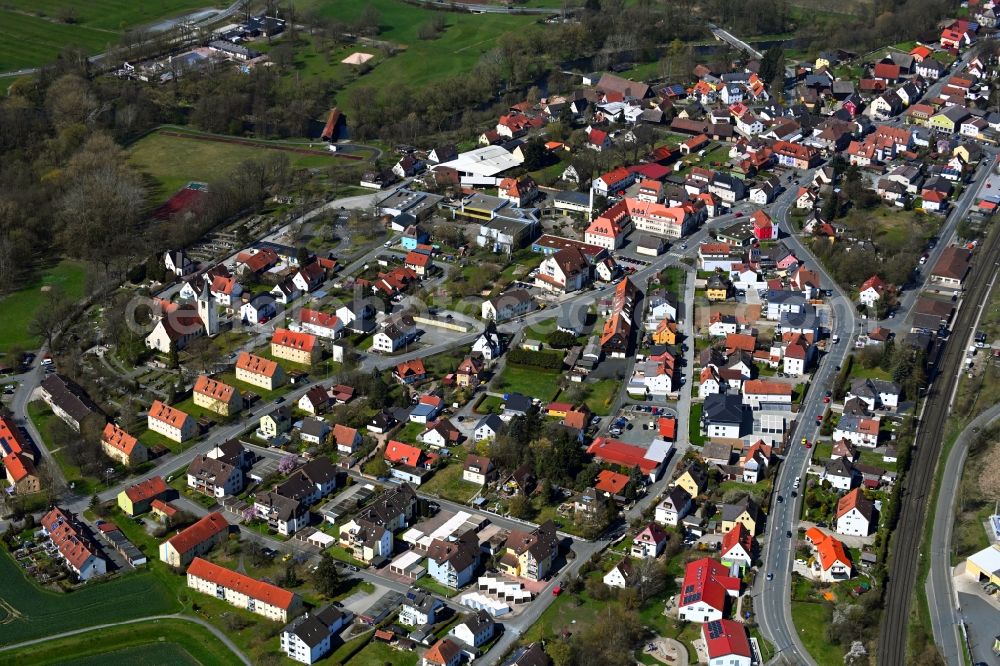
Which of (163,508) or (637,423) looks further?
(637,423)

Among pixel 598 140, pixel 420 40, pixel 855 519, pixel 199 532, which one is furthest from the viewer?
pixel 420 40

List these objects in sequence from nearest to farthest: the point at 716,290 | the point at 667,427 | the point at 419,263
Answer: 1. the point at 667,427
2. the point at 716,290
3. the point at 419,263

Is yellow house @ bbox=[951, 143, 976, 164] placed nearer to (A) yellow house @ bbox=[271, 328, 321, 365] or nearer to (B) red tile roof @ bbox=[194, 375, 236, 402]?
(A) yellow house @ bbox=[271, 328, 321, 365]

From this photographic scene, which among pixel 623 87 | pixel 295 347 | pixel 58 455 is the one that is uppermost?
pixel 623 87

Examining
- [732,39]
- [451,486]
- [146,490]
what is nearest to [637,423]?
[451,486]

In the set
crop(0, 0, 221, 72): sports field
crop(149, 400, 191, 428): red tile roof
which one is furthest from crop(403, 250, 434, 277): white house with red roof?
crop(0, 0, 221, 72): sports field

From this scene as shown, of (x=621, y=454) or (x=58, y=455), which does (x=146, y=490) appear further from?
→ (x=621, y=454)
